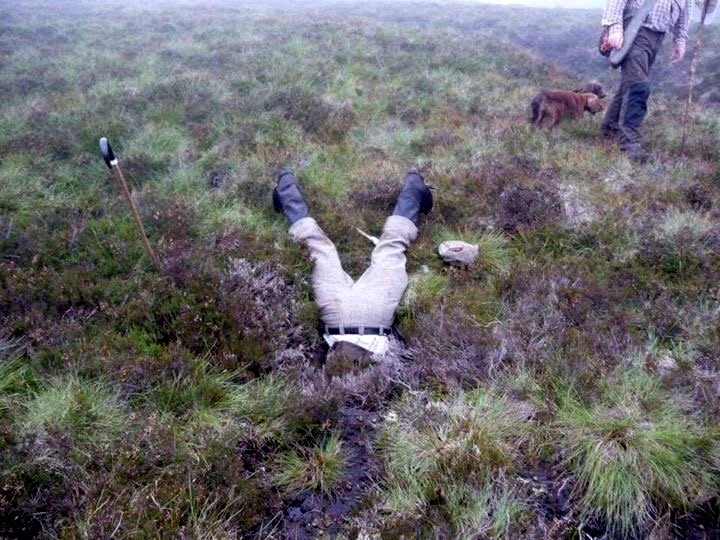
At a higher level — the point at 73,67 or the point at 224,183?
the point at 73,67

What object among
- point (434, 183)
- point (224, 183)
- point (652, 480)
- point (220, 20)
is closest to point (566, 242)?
point (434, 183)

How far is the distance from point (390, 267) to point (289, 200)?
136cm

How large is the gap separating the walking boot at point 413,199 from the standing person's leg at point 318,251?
80cm

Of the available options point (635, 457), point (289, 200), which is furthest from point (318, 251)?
point (635, 457)

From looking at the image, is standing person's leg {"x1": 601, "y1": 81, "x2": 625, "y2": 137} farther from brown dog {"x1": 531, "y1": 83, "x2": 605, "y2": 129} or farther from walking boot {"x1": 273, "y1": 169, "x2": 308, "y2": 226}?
walking boot {"x1": 273, "y1": 169, "x2": 308, "y2": 226}

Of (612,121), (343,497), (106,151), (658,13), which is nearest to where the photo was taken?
(343,497)

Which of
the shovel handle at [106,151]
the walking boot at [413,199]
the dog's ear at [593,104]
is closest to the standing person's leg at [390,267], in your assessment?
the walking boot at [413,199]

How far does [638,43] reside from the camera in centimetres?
644

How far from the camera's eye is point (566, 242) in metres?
4.73

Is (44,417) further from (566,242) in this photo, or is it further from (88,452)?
(566,242)

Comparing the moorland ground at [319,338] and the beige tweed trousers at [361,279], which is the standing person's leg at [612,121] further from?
the beige tweed trousers at [361,279]

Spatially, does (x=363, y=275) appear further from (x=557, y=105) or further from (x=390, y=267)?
(x=557, y=105)

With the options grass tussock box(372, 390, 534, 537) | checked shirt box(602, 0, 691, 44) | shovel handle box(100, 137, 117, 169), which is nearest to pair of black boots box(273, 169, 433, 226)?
shovel handle box(100, 137, 117, 169)

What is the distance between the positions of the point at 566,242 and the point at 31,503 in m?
4.33
